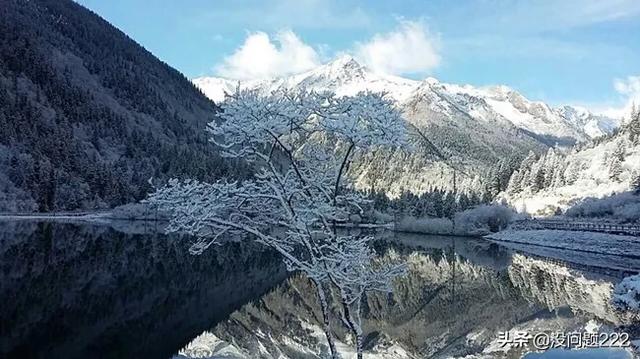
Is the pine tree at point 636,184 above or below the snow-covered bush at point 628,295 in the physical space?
above

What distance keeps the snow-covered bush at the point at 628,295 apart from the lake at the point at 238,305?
1.15 metres

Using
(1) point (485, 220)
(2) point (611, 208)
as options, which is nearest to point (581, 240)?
(2) point (611, 208)

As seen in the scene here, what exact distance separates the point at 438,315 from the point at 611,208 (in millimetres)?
94786

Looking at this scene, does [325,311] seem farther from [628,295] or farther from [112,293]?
[628,295]

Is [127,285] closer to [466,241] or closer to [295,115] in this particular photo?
[295,115]

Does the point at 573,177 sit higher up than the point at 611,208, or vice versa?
the point at 573,177

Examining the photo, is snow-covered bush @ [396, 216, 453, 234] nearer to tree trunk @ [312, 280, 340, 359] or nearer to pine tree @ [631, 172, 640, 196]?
pine tree @ [631, 172, 640, 196]

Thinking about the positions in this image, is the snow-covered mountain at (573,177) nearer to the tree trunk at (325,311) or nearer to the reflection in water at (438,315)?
the reflection in water at (438,315)

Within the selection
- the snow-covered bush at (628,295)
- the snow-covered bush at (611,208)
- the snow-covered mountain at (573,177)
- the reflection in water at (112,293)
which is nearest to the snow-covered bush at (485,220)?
the snow-covered bush at (611,208)

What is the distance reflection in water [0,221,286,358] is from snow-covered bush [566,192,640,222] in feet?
244

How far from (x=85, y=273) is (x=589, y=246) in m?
72.3

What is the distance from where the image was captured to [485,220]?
138375 mm

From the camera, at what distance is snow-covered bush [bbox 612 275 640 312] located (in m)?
41.3

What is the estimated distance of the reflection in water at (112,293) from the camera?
30234 millimetres
